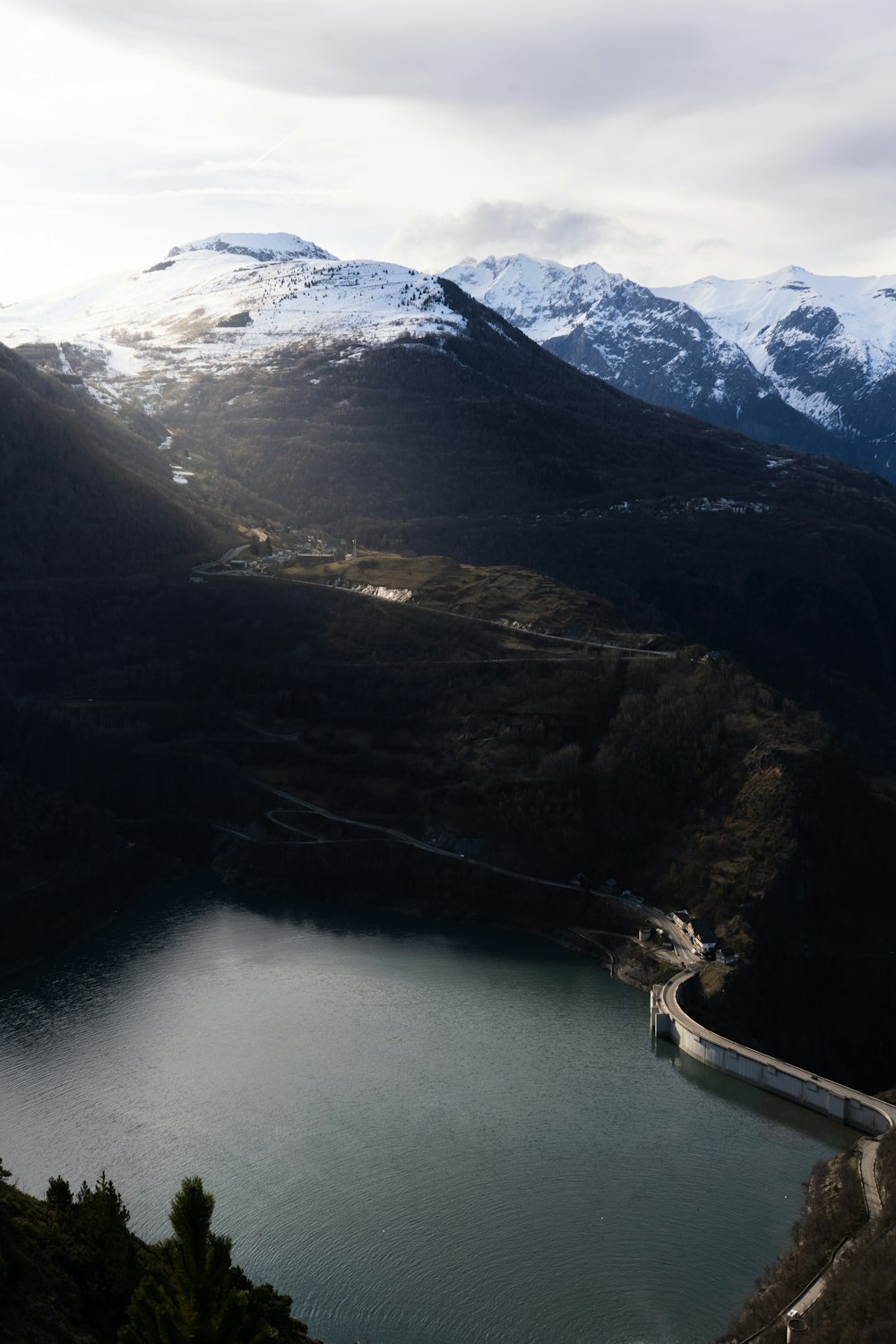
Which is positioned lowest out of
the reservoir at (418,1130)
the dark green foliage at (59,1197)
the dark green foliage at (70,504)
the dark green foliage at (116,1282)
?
the reservoir at (418,1130)

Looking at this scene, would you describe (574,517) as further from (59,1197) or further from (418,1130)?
(59,1197)

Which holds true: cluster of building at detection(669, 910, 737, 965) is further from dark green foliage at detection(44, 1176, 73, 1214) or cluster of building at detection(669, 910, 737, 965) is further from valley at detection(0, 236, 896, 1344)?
dark green foliage at detection(44, 1176, 73, 1214)

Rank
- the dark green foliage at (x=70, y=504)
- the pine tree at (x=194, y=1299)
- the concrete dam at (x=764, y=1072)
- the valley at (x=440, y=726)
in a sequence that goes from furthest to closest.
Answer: the dark green foliage at (x=70, y=504) → the valley at (x=440, y=726) → the concrete dam at (x=764, y=1072) → the pine tree at (x=194, y=1299)

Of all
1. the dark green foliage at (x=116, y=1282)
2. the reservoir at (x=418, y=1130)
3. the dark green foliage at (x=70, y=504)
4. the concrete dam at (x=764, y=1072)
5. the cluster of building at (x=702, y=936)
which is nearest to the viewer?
the dark green foliage at (x=116, y=1282)

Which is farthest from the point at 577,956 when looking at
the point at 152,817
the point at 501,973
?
the point at 152,817

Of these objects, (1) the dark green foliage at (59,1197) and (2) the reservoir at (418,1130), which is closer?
(1) the dark green foliage at (59,1197)

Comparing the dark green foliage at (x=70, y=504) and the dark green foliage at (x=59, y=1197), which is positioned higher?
the dark green foliage at (x=70, y=504)

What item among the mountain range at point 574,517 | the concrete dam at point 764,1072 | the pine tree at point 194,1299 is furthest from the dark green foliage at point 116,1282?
the mountain range at point 574,517

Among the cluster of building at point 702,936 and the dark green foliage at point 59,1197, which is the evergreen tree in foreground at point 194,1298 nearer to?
the dark green foliage at point 59,1197
